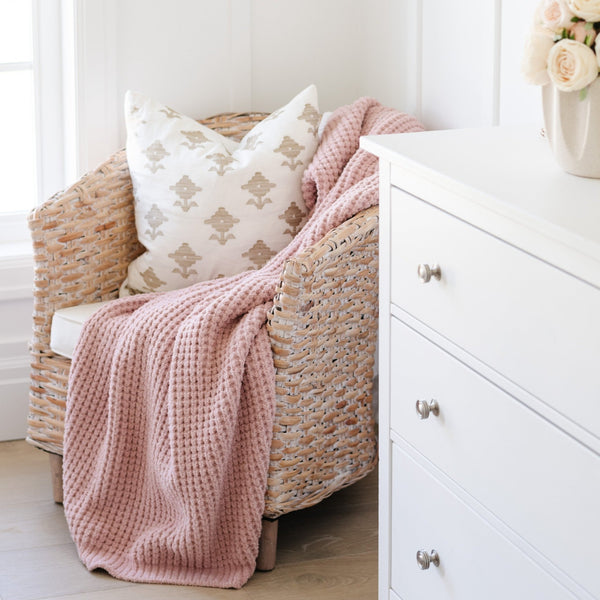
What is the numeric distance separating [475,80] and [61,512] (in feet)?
4.35

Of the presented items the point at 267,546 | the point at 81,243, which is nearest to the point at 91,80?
the point at 81,243

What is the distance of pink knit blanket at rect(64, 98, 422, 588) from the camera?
6.25ft

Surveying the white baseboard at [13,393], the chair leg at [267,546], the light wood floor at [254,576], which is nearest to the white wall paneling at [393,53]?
the light wood floor at [254,576]

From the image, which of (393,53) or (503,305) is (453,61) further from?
(503,305)

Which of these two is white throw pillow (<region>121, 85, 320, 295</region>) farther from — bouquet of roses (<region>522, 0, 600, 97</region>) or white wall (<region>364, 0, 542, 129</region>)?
bouquet of roses (<region>522, 0, 600, 97</region>)

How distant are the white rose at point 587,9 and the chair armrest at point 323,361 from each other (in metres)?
0.79

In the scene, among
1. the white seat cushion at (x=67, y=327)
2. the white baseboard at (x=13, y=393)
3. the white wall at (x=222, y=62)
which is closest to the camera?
the white seat cushion at (x=67, y=327)

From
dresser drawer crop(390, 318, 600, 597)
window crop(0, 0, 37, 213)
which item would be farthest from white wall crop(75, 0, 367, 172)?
dresser drawer crop(390, 318, 600, 597)

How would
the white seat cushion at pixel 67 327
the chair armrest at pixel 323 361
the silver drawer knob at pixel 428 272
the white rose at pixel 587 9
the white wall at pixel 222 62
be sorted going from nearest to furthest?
the white rose at pixel 587 9, the silver drawer knob at pixel 428 272, the chair armrest at pixel 323 361, the white seat cushion at pixel 67 327, the white wall at pixel 222 62

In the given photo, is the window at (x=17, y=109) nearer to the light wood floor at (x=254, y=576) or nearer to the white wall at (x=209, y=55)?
the white wall at (x=209, y=55)

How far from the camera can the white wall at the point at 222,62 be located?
2.51m

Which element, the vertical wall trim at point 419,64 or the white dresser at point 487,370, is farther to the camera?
the vertical wall trim at point 419,64

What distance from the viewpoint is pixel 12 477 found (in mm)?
2438

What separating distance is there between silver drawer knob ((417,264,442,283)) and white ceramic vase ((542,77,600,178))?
8.1 inches
